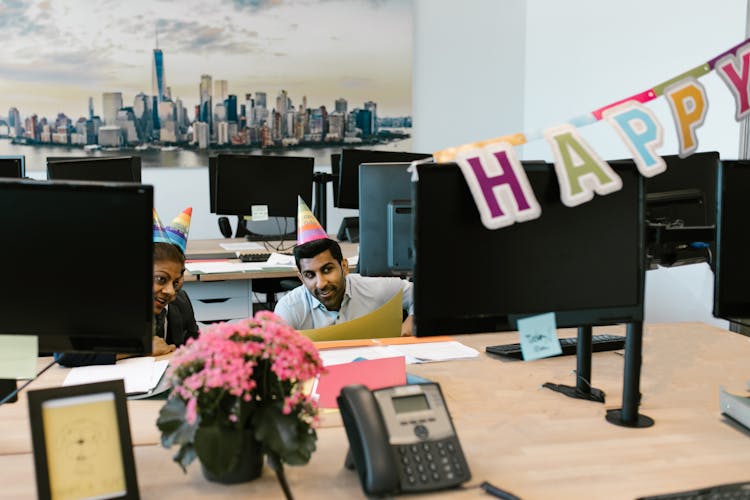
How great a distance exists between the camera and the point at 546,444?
1367 mm

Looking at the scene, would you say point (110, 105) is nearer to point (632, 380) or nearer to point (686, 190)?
point (686, 190)

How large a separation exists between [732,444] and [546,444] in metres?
0.34

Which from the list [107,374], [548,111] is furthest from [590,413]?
[548,111]

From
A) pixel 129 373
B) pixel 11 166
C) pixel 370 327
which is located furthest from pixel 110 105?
pixel 129 373

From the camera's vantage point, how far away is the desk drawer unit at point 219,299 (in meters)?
3.56

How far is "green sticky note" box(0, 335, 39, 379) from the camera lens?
1.28 m

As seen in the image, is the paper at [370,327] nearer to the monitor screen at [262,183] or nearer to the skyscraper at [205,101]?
the monitor screen at [262,183]

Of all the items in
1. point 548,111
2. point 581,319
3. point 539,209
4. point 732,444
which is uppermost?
point 548,111

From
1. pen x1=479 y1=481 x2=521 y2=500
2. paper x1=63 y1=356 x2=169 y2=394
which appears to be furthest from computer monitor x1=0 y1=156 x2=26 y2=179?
pen x1=479 y1=481 x2=521 y2=500

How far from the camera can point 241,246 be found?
14.3 feet

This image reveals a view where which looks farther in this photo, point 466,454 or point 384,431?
point 466,454

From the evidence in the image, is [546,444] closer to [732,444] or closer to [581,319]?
[581,319]

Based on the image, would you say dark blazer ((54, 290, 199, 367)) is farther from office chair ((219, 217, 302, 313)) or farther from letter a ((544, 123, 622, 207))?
letter a ((544, 123, 622, 207))

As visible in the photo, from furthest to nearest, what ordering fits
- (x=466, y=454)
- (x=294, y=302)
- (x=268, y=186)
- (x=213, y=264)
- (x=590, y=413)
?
(x=268, y=186), (x=213, y=264), (x=294, y=302), (x=590, y=413), (x=466, y=454)
